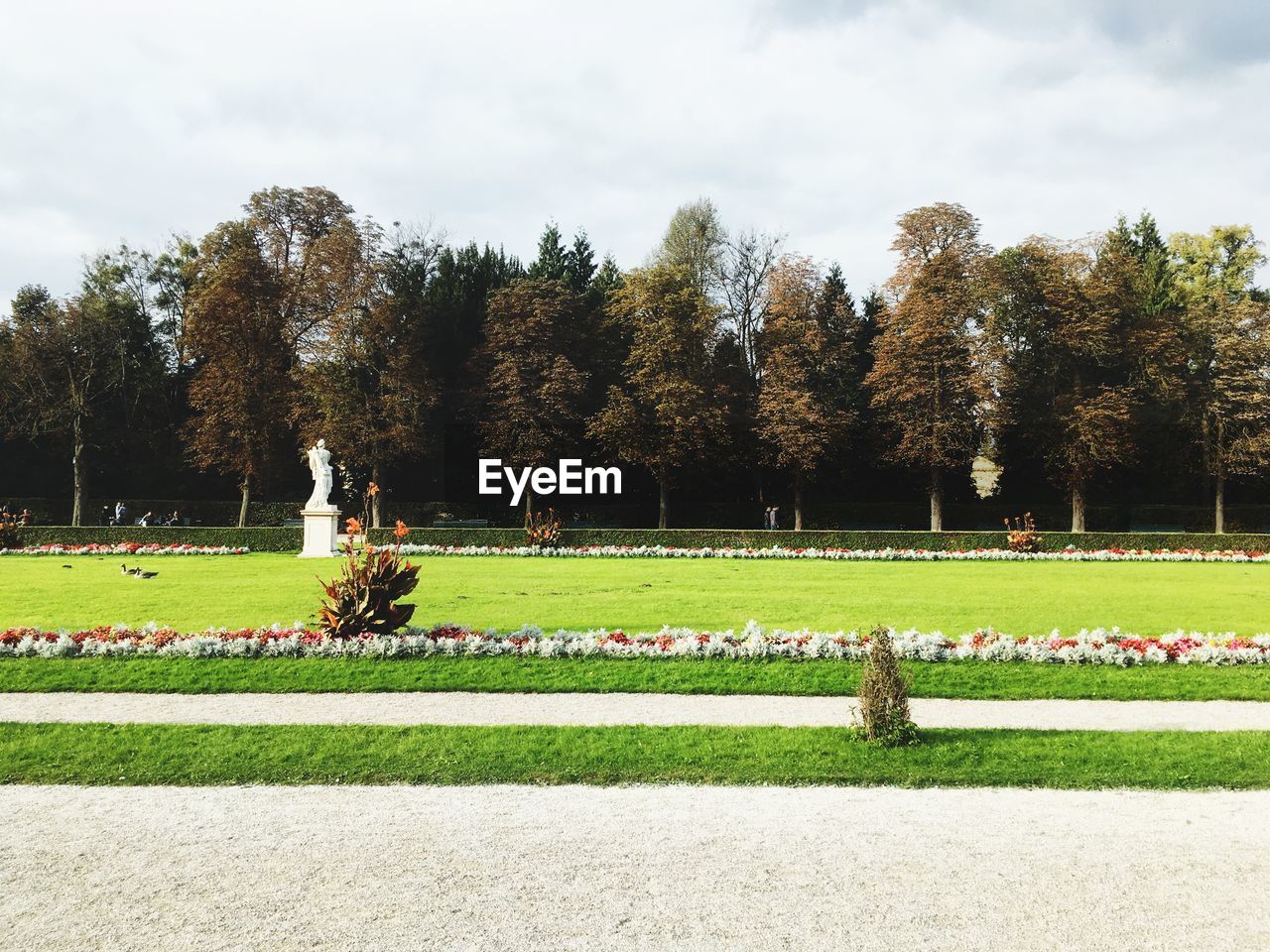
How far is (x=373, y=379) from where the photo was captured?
3991 centimetres

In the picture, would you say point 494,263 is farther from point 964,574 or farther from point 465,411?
point 964,574

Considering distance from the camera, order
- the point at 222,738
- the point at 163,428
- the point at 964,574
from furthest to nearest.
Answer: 1. the point at 163,428
2. the point at 964,574
3. the point at 222,738

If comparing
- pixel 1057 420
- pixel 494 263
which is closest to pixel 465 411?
pixel 494 263

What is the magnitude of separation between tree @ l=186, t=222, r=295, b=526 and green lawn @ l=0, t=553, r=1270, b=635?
14018 mm

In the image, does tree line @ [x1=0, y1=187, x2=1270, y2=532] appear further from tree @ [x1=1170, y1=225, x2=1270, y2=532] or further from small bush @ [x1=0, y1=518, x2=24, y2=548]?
small bush @ [x1=0, y1=518, x2=24, y2=548]

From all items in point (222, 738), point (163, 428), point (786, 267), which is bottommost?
point (222, 738)

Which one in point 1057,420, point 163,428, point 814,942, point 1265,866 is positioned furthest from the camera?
point 163,428

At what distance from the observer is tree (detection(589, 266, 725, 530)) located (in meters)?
37.5

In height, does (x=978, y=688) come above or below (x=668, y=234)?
below

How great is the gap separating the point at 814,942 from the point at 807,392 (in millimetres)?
35511

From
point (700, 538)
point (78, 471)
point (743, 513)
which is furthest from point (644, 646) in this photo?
point (78, 471)

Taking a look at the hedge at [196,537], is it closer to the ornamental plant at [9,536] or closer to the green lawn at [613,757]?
the ornamental plant at [9,536]

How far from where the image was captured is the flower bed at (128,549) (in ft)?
84.8

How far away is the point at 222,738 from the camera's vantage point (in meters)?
7.09
